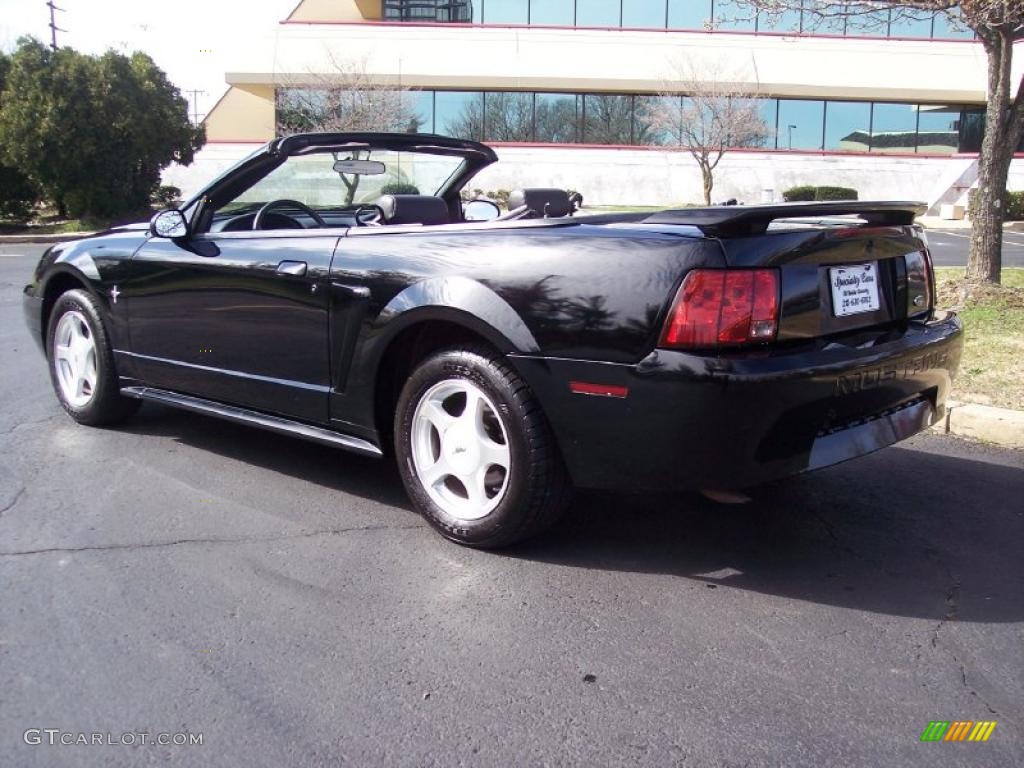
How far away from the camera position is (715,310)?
9.73 ft

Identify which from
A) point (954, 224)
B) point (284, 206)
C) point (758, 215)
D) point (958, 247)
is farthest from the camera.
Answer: point (954, 224)

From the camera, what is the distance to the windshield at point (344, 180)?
495 centimetres

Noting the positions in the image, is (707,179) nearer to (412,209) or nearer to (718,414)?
(412,209)

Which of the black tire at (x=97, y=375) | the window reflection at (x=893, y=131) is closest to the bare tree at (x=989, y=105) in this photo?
the black tire at (x=97, y=375)

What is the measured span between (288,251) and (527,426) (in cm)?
149

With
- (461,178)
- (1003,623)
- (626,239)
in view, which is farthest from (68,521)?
(1003,623)

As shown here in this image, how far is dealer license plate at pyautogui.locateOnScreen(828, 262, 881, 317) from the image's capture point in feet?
10.9

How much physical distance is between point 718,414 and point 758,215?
2.21 ft

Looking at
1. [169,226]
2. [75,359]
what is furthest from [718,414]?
[75,359]

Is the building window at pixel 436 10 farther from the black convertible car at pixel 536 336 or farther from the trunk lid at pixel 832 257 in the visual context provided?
the trunk lid at pixel 832 257

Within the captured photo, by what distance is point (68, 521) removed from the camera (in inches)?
153

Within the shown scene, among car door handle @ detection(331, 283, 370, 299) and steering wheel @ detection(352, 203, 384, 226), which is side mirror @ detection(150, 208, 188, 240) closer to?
steering wheel @ detection(352, 203, 384, 226)

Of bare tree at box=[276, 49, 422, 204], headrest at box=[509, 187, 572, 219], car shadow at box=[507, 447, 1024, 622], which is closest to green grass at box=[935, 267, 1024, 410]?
car shadow at box=[507, 447, 1024, 622]

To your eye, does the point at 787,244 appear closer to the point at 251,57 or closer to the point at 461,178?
the point at 461,178
